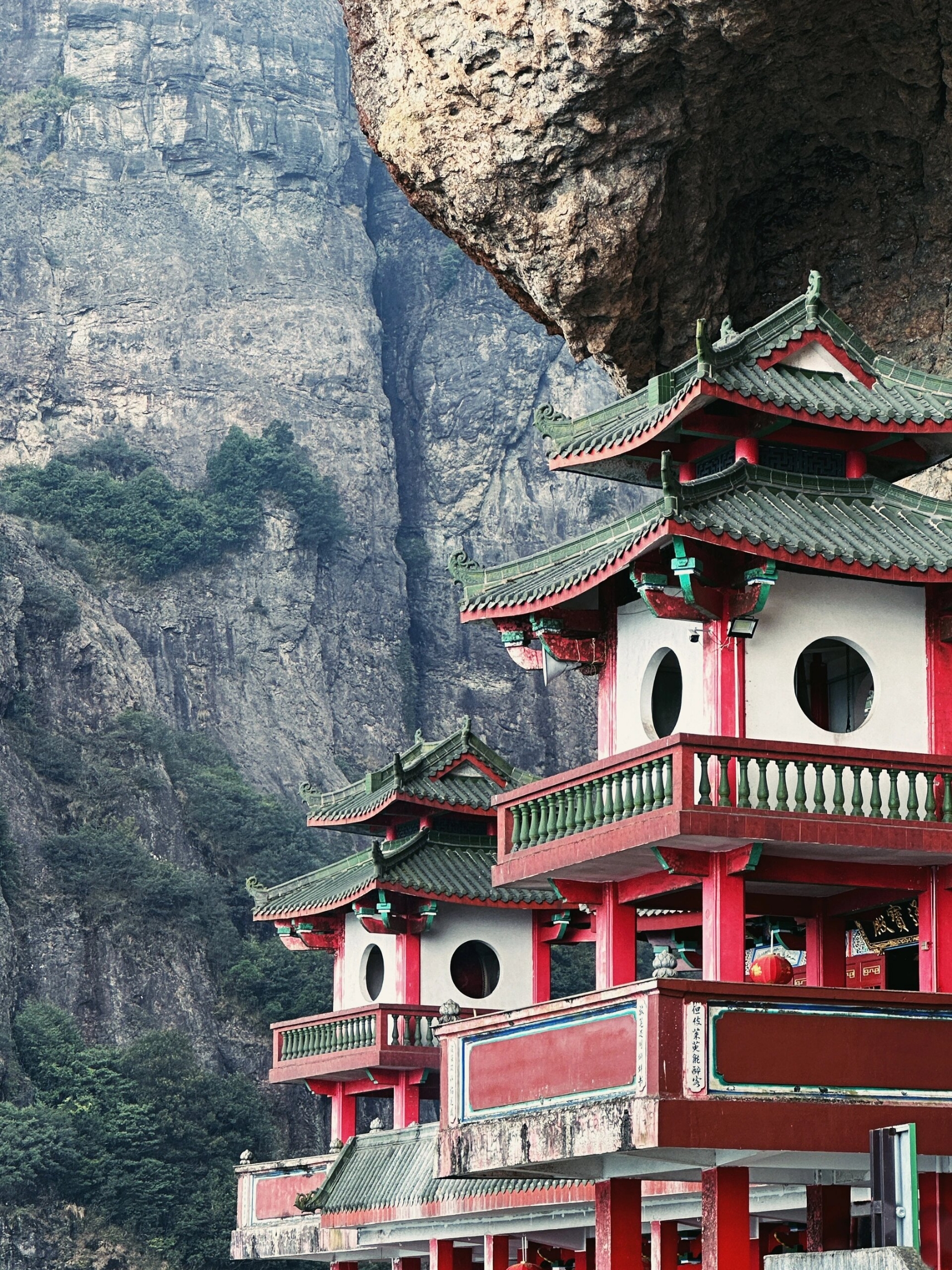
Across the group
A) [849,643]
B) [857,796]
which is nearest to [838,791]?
[857,796]

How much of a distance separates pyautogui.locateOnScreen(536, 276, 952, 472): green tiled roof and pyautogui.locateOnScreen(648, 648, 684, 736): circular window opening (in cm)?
242

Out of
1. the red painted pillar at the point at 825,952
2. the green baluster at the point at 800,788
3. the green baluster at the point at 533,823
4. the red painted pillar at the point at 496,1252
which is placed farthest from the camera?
the red painted pillar at the point at 496,1252

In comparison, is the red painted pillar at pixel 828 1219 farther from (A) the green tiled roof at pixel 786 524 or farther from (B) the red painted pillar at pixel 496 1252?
(B) the red painted pillar at pixel 496 1252

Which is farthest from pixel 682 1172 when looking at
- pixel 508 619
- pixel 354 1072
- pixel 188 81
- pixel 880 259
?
pixel 188 81

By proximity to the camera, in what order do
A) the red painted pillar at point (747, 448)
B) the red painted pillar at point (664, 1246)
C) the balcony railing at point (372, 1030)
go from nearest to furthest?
the red painted pillar at point (747, 448)
the red painted pillar at point (664, 1246)
the balcony railing at point (372, 1030)

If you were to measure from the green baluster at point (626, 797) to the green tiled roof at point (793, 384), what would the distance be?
12.6ft

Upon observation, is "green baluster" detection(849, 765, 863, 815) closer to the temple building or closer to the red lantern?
the temple building

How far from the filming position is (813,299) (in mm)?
22094

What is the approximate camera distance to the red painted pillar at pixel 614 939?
22.1m

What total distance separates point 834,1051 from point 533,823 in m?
4.92

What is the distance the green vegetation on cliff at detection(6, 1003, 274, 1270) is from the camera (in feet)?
208

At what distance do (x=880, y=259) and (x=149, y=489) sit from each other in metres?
68.1

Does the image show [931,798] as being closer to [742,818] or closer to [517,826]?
[742,818]

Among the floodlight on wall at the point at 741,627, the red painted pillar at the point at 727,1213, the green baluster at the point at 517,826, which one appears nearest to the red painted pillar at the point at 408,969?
the green baluster at the point at 517,826
